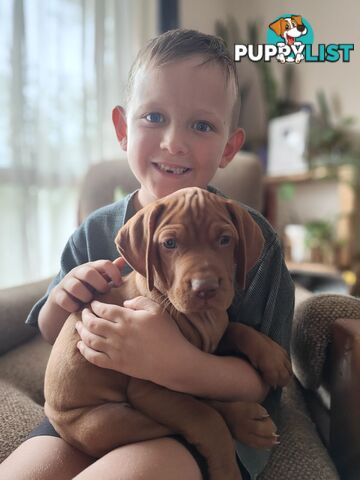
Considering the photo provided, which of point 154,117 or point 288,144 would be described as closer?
point 154,117

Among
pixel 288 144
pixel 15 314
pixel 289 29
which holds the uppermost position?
pixel 289 29

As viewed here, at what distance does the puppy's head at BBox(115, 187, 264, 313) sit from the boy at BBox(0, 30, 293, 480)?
0.31 ft

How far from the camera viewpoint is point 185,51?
669 mm

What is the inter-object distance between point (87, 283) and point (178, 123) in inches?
12.1

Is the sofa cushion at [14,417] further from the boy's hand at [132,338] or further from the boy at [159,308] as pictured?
the boy's hand at [132,338]

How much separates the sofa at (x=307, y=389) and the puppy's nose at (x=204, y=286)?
1.05 ft

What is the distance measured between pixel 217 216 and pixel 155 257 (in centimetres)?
10

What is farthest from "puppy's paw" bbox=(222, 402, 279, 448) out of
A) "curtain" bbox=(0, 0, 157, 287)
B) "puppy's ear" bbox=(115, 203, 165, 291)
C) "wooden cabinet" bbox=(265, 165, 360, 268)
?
"wooden cabinet" bbox=(265, 165, 360, 268)

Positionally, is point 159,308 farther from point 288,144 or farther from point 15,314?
point 288,144

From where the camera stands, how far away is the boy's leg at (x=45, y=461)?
23.7 inches

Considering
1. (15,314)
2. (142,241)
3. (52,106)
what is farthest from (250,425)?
(52,106)

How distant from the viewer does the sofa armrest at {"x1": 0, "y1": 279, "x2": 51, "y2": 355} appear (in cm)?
105

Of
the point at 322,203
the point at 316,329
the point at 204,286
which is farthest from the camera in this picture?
the point at 322,203

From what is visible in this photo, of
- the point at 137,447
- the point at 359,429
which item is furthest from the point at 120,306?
the point at 359,429
